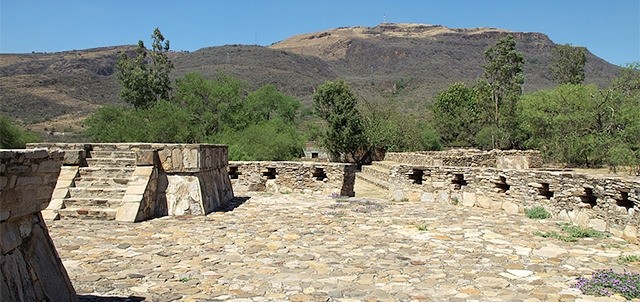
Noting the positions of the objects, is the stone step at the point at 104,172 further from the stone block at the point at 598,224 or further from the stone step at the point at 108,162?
the stone block at the point at 598,224

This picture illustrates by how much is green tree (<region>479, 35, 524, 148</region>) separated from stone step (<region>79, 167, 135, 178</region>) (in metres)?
32.5

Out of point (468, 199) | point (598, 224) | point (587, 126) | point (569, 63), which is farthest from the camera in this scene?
point (569, 63)

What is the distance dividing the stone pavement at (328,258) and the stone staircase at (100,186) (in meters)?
0.46

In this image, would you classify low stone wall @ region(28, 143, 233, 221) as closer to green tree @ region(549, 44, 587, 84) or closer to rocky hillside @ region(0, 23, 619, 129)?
rocky hillside @ region(0, 23, 619, 129)

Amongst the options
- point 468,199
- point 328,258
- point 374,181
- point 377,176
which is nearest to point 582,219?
point 468,199

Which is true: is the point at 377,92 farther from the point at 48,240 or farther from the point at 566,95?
the point at 48,240

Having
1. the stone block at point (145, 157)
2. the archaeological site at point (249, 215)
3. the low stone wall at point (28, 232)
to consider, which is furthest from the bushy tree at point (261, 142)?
the low stone wall at point (28, 232)

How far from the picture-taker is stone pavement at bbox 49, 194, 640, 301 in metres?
4.88

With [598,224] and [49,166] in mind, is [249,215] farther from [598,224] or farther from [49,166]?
[598,224]

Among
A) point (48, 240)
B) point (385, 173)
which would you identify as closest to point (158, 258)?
point (48, 240)

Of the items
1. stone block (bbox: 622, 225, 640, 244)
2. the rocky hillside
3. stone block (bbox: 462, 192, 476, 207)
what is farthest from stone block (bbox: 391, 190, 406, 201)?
the rocky hillside

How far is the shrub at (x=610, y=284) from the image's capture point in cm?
477

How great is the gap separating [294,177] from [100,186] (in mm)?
5144

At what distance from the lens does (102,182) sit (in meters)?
9.46
